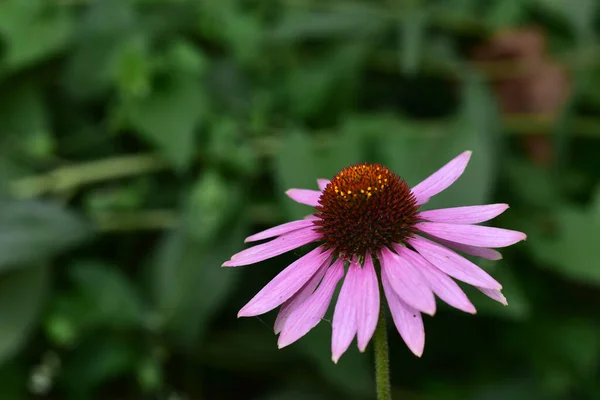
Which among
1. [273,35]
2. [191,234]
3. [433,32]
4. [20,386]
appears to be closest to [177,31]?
[273,35]

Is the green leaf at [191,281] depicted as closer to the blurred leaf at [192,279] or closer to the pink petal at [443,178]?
the blurred leaf at [192,279]

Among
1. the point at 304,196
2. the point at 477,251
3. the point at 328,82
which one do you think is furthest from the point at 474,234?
the point at 328,82

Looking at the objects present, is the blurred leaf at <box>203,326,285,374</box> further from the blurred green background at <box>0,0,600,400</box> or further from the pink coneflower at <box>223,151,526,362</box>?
the pink coneflower at <box>223,151,526,362</box>

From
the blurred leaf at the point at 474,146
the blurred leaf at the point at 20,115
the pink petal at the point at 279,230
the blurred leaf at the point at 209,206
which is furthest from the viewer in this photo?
the blurred leaf at the point at 20,115

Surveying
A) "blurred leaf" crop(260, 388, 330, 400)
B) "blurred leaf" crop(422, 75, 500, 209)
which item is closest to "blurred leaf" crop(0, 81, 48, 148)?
"blurred leaf" crop(260, 388, 330, 400)

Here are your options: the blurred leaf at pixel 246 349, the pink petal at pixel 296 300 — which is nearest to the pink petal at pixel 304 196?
the pink petal at pixel 296 300

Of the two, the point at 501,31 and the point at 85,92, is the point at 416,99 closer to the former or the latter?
the point at 501,31
